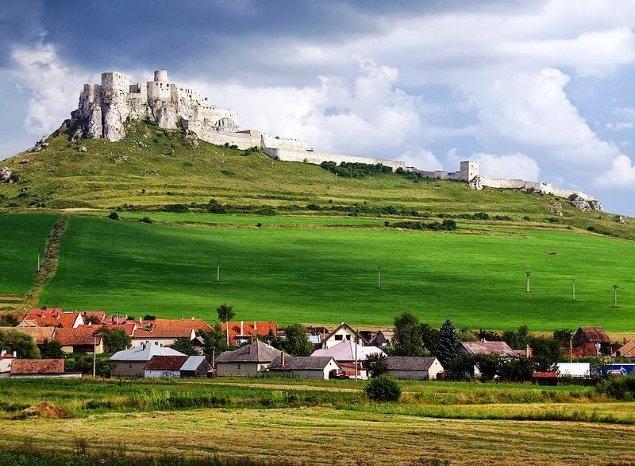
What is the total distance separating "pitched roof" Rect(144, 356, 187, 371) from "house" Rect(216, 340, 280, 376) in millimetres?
2811

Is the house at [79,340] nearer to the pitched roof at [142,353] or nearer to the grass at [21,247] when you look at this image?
the pitched roof at [142,353]

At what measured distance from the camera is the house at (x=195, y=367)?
3019 inches

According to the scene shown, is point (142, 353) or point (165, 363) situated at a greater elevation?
point (142, 353)

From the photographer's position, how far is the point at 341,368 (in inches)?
3140

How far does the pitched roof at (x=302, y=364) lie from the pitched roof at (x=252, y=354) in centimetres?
162

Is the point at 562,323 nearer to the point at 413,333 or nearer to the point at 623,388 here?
the point at 413,333

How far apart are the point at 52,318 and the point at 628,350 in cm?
4812

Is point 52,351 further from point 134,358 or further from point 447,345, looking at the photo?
point 447,345

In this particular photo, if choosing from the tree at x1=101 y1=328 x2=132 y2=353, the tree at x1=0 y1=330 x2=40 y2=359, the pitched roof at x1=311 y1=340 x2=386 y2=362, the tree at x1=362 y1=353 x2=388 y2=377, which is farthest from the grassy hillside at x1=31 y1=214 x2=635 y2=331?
the tree at x1=362 y1=353 x2=388 y2=377

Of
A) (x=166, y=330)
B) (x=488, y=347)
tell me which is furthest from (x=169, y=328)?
(x=488, y=347)

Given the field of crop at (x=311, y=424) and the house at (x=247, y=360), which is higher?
the house at (x=247, y=360)

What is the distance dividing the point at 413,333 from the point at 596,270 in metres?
51.2

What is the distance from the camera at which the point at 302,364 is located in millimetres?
75875

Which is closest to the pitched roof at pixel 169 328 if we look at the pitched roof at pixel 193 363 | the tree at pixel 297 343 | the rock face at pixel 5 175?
the tree at pixel 297 343
